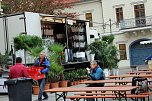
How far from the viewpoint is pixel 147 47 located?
45.5 metres

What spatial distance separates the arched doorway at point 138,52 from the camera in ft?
149

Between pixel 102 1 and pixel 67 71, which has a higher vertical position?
pixel 102 1

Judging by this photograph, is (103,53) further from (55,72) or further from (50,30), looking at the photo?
(55,72)

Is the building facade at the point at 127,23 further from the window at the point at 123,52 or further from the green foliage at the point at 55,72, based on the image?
the green foliage at the point at 55,72

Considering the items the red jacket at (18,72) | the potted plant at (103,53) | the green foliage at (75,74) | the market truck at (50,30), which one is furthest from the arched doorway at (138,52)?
the red jacket at (18,72)

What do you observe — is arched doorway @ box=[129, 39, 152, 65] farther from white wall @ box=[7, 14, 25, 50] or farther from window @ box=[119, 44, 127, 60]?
white wall @ box=[7, 14, 25, 50]

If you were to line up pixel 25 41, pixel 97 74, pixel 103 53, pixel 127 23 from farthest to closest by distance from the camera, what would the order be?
pixel 127 23, pixel 103 53, pixel 25 41, pixel 97 74

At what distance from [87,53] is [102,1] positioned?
76.2 feet

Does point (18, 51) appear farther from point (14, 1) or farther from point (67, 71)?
point (14, 1)

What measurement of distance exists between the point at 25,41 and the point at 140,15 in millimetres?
29044

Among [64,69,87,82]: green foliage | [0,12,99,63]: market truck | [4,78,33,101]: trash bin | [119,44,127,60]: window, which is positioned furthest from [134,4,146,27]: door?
[4,78,33,101]: trash bin

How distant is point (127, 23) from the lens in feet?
149

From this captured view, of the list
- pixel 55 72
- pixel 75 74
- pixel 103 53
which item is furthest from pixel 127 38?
pixel 55 72

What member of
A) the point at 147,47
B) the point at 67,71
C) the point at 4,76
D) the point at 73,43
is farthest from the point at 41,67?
the point at 147,47
